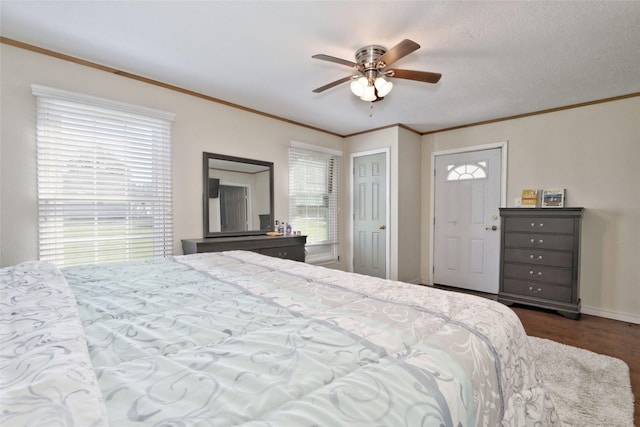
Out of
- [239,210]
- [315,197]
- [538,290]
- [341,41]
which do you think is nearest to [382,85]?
[341,41]

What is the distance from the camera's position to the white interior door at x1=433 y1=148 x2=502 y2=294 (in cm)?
409

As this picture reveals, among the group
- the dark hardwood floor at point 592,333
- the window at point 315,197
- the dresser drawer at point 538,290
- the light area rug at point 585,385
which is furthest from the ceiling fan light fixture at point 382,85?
the dresser drawer at point 538,290

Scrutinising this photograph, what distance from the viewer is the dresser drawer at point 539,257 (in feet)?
10.6

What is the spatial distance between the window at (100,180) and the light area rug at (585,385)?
3202 mm

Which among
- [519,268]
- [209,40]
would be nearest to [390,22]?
[209,40]

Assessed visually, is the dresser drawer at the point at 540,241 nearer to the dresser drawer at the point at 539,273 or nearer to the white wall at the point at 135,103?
the dresser drawer at the point at 539,273

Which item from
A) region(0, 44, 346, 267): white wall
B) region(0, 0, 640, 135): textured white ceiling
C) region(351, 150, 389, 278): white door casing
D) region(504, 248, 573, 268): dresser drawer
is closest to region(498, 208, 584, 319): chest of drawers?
region(504, 248, 573, 268): dresser drawer

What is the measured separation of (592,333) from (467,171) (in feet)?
7.82

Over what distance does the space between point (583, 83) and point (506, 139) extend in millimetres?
1106

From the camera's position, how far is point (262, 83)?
9.92 feet

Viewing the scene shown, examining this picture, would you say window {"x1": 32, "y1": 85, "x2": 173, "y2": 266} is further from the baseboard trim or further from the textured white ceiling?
the baseboard trim

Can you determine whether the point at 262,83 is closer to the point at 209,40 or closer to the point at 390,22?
the point at 209,40

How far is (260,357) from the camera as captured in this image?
0.73m

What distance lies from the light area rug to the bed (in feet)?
2.38
